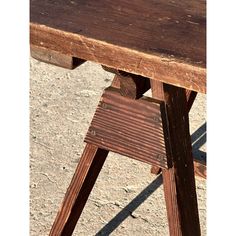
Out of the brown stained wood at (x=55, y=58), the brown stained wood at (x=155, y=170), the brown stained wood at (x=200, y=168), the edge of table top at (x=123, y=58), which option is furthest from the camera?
the brown stained wood at (x=155, y=170)

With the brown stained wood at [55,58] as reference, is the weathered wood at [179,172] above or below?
below

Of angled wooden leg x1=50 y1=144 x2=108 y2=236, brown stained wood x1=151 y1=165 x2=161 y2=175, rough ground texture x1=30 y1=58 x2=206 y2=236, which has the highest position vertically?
angled wooden leg x1=50 y1=144 x2=108 y2=236

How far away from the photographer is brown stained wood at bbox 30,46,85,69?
138 cm

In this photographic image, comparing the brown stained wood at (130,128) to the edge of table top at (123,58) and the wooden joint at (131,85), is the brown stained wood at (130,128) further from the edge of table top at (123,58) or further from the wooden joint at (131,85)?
the edge of table top at (123,58)

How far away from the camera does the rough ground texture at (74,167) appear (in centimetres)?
224

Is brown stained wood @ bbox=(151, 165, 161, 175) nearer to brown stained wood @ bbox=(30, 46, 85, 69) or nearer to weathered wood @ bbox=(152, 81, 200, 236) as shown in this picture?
weathered wood @ bbox=(152, 81, 200, 236)

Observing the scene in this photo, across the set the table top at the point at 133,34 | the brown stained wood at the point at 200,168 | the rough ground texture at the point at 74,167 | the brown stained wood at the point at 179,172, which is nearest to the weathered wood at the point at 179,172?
the brown stained wood at the point at 179,172

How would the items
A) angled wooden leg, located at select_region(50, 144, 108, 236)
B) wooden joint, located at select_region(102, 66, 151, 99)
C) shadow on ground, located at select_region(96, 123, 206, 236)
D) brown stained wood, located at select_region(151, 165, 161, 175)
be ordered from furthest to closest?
brown stained wood, located at select_region(151, 165, 161, 175) → shadow on ground, located at select_region(96, 123, 206, 236) → angled wooden leg, located at select_region(50, 144, 108, 236) → wooden joint, located at select_region(102, 66, 151, 99)

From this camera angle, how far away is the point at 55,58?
1397 mm

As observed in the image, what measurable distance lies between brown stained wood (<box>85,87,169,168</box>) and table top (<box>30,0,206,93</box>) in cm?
23

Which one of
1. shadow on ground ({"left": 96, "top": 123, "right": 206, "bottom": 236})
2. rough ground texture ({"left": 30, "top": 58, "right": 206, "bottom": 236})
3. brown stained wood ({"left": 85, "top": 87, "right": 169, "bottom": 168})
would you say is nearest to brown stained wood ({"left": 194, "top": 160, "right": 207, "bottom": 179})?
rough ground texture ({"left": 30, "top": 58, "right": 206, "bottom": 236})

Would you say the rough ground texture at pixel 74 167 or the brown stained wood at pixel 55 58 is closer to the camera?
the brown stained wood at pixel 55 58

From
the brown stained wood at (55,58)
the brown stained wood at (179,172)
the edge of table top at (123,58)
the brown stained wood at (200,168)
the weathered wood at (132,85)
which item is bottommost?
the brown stained wood at (200,168)
